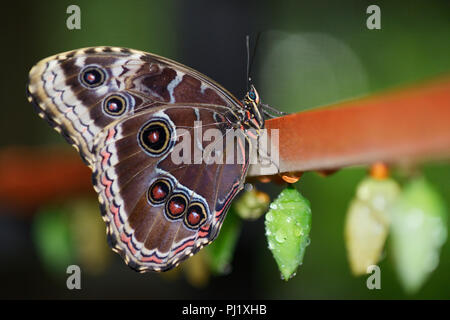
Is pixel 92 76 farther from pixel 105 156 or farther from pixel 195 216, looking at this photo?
pixel 195 216

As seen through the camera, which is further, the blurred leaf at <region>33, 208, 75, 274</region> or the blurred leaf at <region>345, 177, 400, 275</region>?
the blurred leaf at <region>33, 208, 75, 274</region>

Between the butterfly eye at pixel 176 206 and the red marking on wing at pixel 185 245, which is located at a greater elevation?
the butterfly eye at pixel 176 206

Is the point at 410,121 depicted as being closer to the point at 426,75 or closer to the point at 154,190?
the point at 154,190

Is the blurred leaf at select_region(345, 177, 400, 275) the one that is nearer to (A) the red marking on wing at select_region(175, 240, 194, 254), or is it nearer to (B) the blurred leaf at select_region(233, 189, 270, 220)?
(B) the blurred leaf at select_region(233, 189, 270, 220)

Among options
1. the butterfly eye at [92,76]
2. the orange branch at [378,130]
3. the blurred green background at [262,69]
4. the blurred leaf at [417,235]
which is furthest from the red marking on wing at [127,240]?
the blurred leaf at [417,235]

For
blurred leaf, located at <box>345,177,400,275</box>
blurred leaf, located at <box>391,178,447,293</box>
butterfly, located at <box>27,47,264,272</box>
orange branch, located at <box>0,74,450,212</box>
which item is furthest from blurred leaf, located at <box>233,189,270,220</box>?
blurred leaf, located at <box>391,178,447,293</box>

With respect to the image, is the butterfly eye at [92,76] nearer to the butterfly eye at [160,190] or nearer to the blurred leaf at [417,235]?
the butterfly eye at [160,190]
